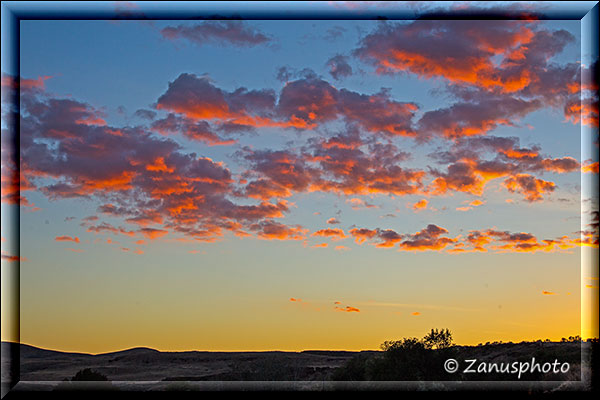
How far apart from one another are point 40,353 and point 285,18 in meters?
11.6

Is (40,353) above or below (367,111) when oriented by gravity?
below

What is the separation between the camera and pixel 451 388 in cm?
1827

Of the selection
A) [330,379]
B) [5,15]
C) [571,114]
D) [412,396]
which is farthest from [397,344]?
[5,15]

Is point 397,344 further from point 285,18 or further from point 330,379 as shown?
point 285,18

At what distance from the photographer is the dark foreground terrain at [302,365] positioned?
18.9m

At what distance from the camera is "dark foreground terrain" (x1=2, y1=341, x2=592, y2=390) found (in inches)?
743

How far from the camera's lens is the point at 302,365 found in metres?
21.7

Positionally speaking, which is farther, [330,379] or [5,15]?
[330,379]

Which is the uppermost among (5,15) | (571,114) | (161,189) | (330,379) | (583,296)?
(5,15)

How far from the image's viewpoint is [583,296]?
17047mm

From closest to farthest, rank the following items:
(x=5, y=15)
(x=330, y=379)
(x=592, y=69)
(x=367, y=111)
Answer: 1. (x=5, y=15)
2. (x=592, y=69)
3. (x=367, y=111)
4. (x=330, y=379)

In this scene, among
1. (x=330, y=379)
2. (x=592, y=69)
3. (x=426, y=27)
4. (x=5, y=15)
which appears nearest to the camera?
(x=5, y=15)

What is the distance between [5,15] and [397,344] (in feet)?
48.5

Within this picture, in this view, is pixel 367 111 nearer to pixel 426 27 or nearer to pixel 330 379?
pixel 426 27
